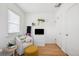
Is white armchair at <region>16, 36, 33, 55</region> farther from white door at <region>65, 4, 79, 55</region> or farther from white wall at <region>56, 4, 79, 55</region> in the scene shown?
white door at <region>65, 4, 79, 55</region>

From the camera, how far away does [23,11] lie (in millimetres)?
1437

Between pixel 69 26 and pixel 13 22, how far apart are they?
46.3 inches

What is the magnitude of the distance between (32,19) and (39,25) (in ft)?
0.56

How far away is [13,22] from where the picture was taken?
4.66ft

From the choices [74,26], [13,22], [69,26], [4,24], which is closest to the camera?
[4,24]

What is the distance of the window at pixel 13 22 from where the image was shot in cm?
136

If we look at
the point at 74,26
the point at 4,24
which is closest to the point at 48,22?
the point at 74,26

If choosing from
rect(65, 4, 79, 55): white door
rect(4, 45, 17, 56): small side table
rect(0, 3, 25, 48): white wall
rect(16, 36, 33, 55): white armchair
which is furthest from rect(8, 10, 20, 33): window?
rect(65, 4, 79, 55): white door

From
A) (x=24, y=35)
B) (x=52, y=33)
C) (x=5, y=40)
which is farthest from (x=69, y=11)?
(x=5, y=40)

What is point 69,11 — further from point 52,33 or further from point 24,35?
point 24,35

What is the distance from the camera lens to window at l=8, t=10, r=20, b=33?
1.36 meters

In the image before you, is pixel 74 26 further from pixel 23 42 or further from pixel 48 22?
pixel 23 42

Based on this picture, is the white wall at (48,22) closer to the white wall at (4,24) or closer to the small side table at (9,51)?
the white wall at (4,24)

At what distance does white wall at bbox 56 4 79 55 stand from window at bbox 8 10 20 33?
2.50ft
